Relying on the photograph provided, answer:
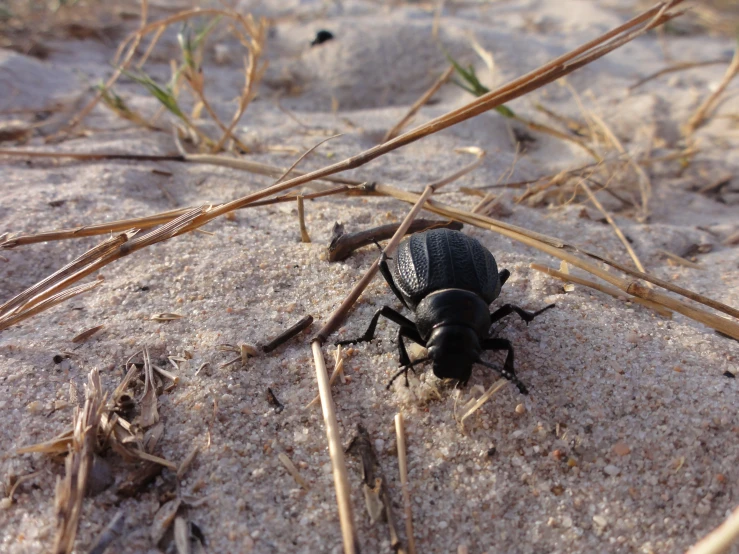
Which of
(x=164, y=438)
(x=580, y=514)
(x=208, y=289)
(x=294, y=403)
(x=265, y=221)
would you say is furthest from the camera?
(x=265, y=221)

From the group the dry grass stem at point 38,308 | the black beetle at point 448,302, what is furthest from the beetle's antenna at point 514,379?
the dry grass stem at point 38,308

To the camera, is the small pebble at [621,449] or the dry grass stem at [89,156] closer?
the small pebble at [621,449]

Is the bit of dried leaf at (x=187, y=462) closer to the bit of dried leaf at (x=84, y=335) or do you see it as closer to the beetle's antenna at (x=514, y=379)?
the bit of dried leaf at (x=84, y=335)

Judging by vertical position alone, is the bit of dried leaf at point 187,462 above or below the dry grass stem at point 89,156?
below

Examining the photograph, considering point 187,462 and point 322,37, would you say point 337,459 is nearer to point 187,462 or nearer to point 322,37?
point 187,462

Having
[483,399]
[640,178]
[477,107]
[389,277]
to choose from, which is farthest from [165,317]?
[640,178]

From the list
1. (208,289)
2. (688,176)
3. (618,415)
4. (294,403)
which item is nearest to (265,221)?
(208,289)

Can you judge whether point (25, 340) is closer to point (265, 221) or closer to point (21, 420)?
point (21, 420)
